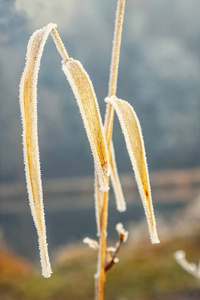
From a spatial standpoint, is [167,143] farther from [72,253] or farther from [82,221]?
[72,253]

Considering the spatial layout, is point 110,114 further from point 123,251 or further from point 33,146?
point 123,251

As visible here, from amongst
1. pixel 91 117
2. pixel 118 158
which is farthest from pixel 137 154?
pixel 118 158

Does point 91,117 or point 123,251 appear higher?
point 91,117

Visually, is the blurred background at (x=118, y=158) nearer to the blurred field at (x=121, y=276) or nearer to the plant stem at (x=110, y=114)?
the blurred field at (x=121, y=276)

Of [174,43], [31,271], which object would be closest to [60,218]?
[31,271]

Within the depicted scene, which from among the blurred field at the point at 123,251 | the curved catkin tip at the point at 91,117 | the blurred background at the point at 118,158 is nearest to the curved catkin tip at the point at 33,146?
the curved catkin tip at the point at 91,117
